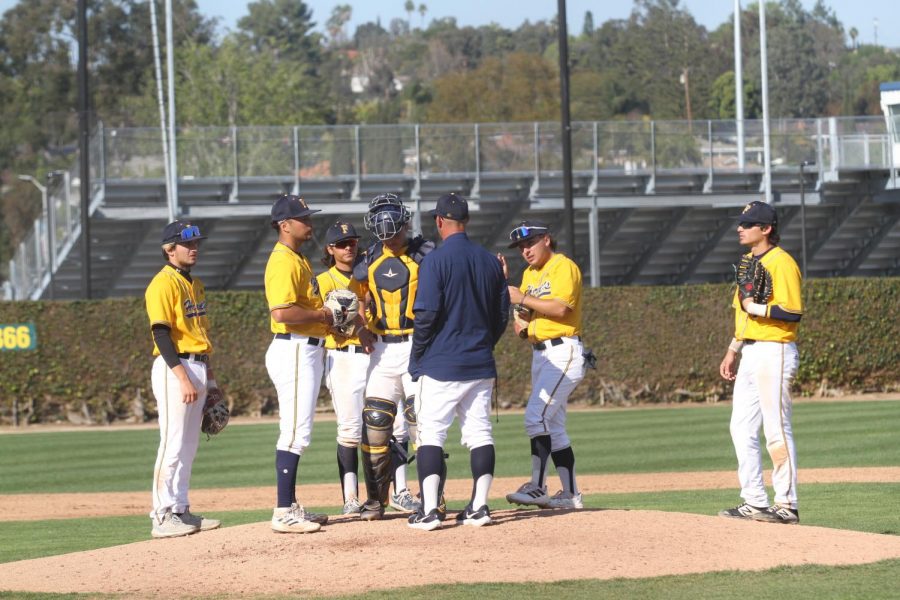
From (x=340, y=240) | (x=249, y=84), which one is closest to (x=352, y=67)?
(x=249, y=84)

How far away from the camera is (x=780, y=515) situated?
9164 mm

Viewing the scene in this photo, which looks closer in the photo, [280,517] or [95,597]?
[95,597]

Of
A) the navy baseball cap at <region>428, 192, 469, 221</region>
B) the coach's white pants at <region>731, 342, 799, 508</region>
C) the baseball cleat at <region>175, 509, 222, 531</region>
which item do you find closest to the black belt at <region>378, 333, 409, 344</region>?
the navy baseball cap at <region>428, 192, 469, 221</region>

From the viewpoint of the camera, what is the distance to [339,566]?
7.64m

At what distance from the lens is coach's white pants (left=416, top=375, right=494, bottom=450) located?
8.31m

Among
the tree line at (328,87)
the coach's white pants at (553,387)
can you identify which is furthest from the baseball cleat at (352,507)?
the tree line at (328,87)

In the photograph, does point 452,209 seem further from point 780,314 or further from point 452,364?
point 780,314

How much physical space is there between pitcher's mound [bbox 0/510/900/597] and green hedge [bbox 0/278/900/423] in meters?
16.0

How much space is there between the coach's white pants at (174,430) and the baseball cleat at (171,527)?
0.05 metres

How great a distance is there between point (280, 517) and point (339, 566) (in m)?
1.02

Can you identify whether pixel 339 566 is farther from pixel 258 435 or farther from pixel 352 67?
pixel 352 67

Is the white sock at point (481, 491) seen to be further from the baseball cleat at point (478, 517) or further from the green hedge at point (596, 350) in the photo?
the green hedge at point (596, 350)

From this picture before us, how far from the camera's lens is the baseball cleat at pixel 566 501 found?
9.62 m

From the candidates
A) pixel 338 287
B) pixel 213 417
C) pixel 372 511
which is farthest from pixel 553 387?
pixel 213 417
